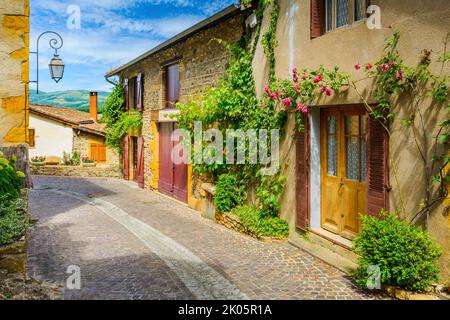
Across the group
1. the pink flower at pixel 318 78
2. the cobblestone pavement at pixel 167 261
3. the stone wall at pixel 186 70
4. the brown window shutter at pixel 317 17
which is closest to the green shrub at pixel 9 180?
the cobblestone pavement at pixel 167 261

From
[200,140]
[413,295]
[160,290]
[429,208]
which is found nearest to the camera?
[413,295]

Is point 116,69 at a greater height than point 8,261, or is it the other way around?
point 116,69

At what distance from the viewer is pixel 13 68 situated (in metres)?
5.80

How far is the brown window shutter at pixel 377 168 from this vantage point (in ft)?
17.1

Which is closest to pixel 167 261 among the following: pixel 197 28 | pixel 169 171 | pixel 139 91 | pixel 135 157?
pixel 197 28

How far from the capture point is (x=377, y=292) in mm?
4840

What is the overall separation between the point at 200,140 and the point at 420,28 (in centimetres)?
645

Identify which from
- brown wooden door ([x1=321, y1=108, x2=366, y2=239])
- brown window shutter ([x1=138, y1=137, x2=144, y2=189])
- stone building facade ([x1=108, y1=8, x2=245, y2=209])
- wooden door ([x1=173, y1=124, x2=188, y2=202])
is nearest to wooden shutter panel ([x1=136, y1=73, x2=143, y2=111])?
stone building facade ([x1=108, y1=8, x2=245, y2=209])

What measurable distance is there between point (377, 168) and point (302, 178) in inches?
67.8

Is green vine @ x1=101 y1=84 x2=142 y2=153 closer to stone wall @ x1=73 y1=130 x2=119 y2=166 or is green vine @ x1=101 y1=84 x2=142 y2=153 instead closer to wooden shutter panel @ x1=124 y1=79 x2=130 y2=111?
wooden shutter panel @ x1=124 y1=79 x2=130 y2=111

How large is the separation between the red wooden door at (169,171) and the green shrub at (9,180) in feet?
21.6

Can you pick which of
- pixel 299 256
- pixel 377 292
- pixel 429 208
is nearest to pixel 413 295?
pixel 377 292

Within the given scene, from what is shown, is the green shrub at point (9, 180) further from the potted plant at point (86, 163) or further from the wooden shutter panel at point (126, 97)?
the potted plant at point (86, 163)

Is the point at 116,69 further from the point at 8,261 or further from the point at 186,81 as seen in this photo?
the point at 8,261
